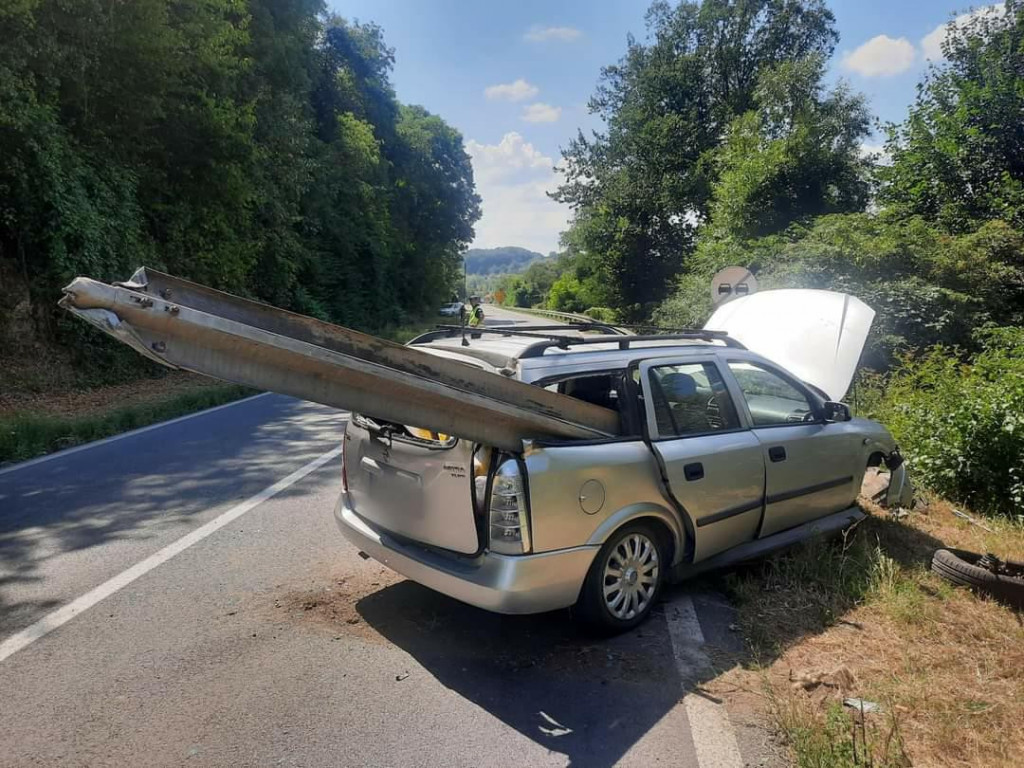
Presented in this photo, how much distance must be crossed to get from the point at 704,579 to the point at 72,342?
46.4 ft

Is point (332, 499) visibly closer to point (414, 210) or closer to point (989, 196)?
point (989, 196)

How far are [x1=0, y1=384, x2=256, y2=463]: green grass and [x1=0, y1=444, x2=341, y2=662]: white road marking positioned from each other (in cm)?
387

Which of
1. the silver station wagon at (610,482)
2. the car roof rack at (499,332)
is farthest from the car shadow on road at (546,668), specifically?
the car roof rack at (499,332)

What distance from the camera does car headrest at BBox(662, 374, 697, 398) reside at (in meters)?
4.23

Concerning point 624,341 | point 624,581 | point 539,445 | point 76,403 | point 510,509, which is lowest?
point 76,403

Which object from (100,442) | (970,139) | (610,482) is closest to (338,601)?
(610,482)

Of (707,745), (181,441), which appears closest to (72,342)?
(181,441)

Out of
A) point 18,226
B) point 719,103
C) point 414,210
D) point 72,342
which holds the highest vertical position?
point 719,103

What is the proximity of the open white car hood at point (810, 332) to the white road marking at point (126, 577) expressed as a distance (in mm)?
4975

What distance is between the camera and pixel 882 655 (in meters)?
3.57

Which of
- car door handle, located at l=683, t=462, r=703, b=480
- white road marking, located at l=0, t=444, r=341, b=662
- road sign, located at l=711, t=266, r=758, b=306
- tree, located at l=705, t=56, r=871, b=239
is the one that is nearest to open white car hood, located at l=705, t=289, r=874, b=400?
road sign, located at l=711, t=266, r=758, b=306

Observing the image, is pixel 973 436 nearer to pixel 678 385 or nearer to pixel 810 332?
pixel 810 332

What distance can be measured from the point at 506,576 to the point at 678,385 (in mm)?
1751

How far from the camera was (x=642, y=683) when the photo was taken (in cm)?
336
